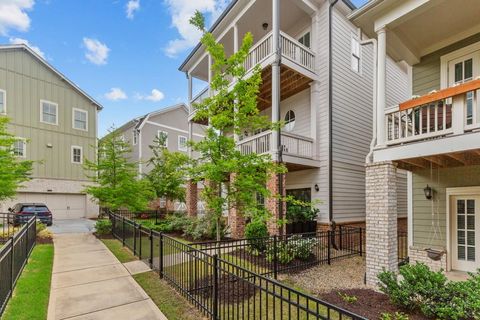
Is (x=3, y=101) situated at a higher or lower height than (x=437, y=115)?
higher

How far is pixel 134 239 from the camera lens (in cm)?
891

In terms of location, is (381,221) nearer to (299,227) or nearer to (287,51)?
(299,227)

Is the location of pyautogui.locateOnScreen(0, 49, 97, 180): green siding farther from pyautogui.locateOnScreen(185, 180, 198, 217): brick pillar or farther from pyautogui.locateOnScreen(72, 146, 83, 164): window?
pyautogui.locateOnScreen(185, 180, 198, 217): brick pillar

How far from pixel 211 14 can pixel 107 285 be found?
13.5 meters

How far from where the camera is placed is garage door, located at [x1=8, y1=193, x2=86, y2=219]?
19844mm

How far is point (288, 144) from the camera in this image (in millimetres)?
10961

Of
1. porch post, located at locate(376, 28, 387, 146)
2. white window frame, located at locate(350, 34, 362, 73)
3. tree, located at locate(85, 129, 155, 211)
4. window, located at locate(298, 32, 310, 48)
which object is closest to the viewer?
porch post, located at locate(376, 28, 387, 146)

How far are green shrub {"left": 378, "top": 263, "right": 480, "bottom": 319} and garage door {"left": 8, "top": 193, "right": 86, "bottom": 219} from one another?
73.7ft

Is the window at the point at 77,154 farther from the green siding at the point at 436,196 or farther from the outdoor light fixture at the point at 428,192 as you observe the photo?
the outdoor light fixture at the point at 428,192

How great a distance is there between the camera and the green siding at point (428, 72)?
7.83 m

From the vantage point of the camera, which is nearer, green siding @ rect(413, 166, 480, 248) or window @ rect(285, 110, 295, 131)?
green siding @ rect(413, 166, 480, 248)

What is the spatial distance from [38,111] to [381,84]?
22729 millimetres

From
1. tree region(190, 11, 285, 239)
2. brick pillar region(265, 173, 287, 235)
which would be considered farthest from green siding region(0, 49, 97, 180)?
tree region(190, 11, 285, 239)

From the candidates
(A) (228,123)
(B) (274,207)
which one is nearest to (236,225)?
(B) (274,207)
